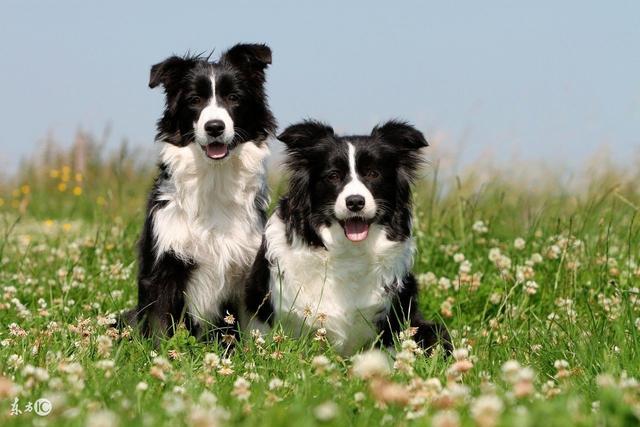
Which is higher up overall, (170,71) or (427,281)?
(170,71)

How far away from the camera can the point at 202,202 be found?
5816mm

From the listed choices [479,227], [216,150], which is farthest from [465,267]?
[216,150]

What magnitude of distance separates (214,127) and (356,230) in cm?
107

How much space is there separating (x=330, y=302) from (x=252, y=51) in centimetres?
172

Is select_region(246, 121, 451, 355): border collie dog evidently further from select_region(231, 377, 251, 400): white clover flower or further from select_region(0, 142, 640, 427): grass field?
select_region(231, 377, 251, 400): white clover flower

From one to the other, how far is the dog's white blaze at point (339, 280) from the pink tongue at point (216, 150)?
0.60m

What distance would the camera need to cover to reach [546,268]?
717 cm

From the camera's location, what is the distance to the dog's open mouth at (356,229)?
5.18 m

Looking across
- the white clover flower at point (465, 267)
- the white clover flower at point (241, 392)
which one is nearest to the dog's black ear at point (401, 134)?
the white clover flower at point (465, 267)

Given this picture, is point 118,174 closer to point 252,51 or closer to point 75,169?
point 252,51

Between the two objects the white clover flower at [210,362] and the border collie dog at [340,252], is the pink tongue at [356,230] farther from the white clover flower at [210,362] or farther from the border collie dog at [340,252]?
the white clover flower at [210,362]

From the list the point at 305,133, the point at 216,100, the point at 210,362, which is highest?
the point at 216,100

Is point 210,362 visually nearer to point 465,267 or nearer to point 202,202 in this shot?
point 202,202

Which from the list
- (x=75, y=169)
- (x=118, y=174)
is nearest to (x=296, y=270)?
(x=118, y=174)
